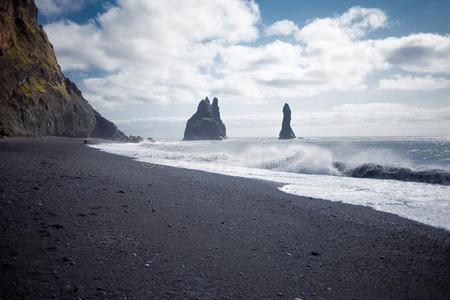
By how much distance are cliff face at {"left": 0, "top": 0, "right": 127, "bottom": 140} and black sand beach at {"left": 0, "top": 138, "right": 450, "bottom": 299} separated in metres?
38.4

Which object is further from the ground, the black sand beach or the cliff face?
the cliff face

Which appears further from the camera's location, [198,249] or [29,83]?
[29,83]

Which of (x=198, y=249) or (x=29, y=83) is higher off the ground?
(x=29, y=83)

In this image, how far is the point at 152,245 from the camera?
4.45m

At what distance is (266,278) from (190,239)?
1.72 meters

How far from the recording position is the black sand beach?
3.32 metres

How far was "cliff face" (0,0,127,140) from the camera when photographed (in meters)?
38.8

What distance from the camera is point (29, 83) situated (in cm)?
4528

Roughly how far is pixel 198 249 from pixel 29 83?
180 feet

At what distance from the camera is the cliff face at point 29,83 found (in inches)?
1529

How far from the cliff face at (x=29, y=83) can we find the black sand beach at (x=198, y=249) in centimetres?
3844

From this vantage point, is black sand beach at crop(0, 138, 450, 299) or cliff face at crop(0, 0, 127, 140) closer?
black sand beach at crop(0, 138, 450, 299)

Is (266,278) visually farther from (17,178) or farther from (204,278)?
(17,178)

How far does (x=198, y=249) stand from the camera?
4.53 meters
